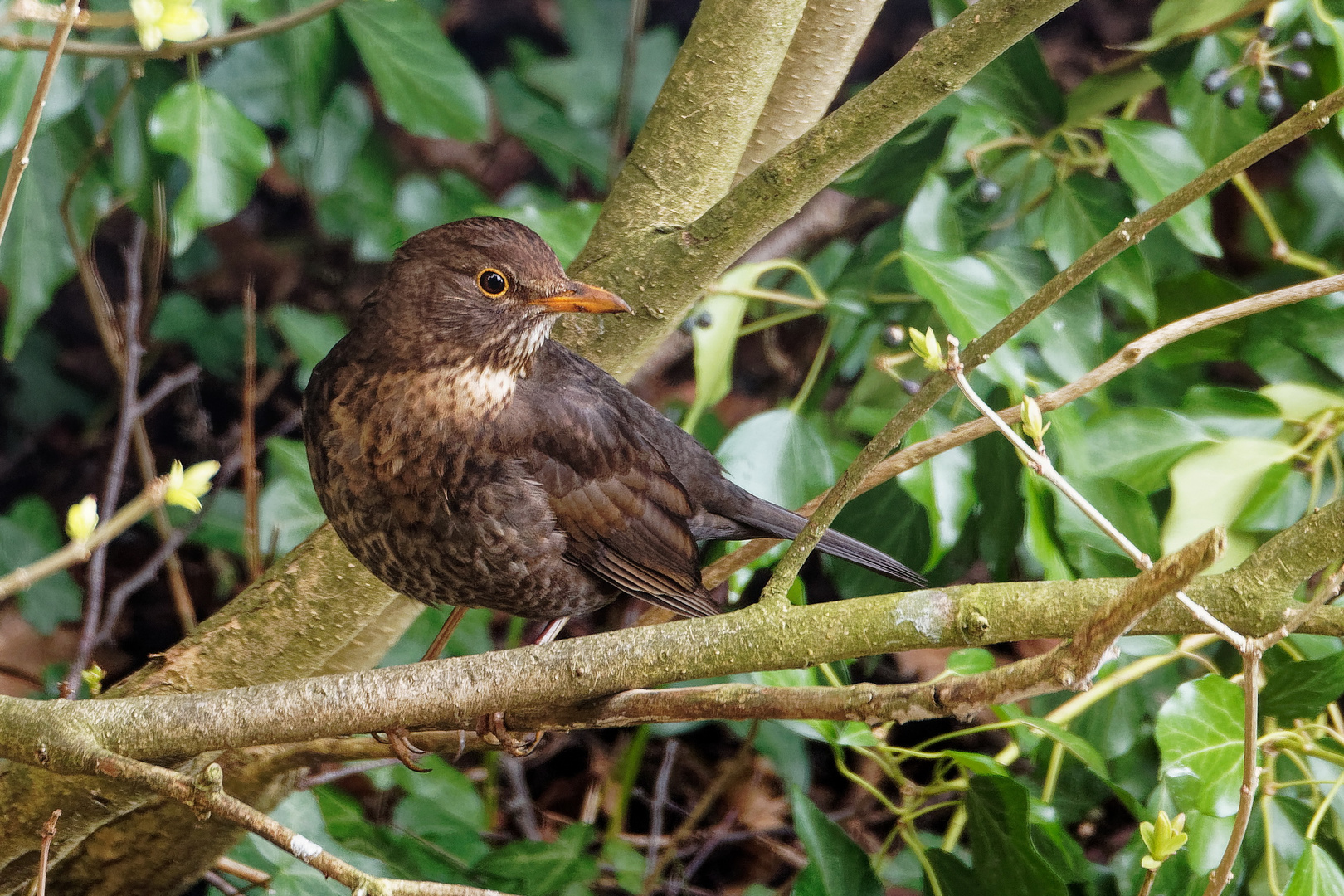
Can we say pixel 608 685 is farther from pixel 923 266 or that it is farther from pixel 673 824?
pixel 673 824

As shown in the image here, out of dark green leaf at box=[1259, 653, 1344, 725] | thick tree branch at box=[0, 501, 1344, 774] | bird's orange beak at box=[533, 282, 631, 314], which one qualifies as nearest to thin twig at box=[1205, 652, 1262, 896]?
thick tree branch at box=[0, 501, 1344, 774]

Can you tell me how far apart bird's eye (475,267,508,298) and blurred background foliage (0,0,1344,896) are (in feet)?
1.31

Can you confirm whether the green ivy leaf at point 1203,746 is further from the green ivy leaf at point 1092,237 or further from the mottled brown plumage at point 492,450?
the green ivy leaf at point 1092,237

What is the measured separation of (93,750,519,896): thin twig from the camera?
1.25 metres

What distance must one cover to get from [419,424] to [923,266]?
0.84m

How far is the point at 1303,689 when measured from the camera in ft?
5.70

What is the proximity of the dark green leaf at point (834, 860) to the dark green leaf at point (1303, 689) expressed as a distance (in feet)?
2.25

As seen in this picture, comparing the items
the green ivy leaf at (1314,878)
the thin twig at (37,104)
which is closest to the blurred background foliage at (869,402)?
the green ivy leaf at (1314,878)

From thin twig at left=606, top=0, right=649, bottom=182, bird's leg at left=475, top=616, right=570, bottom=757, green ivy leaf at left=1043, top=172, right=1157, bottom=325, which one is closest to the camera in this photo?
bird's leg at left=475, top=616, right=570, bottom=757

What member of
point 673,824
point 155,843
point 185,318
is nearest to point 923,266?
point 155,843

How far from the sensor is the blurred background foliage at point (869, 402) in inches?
73.0

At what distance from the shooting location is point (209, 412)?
3865 mm

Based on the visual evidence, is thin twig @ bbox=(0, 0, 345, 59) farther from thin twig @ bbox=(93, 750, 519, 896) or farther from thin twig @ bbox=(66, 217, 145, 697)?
thin twig @ bbox=(66, 217, 145, 697)

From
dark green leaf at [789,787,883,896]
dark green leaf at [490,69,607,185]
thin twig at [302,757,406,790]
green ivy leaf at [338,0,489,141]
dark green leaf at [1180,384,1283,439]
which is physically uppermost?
dark green leaf at [490,69,607,185]
